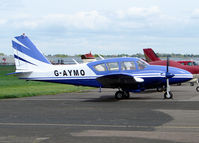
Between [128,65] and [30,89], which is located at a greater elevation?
[128,65]

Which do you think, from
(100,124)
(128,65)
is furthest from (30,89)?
(100,124)

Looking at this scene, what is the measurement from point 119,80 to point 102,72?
1.17 metres

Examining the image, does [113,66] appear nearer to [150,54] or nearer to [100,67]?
[100,67]

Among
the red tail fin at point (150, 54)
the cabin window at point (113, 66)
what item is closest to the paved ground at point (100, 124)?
the cabin window at point (113, 66)

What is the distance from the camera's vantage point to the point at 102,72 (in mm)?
19453

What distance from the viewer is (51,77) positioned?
65.1ft

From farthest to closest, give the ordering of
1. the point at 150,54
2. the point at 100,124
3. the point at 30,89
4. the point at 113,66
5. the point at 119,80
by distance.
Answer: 1. the point at 150,54
2. the point at 30,89
3. the point at 113,66
4. the point at 119,80
5. the point at 100,124

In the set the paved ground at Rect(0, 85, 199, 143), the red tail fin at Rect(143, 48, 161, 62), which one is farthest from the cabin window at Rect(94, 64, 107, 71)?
the red tail fin at Rect(143, 48, 161, 62)

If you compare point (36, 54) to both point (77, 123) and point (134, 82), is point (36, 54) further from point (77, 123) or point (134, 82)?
point (77, 123)

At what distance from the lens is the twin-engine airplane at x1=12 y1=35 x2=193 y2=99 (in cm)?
1892

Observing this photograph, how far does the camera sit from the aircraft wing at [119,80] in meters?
18.2

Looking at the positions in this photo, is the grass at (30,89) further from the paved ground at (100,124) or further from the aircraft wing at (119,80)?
the paved ground at (100,124)

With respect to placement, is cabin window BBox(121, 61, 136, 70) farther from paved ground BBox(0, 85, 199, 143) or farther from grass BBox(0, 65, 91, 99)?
grass BBox(0, 65, 91, 99)

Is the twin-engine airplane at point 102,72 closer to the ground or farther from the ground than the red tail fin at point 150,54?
closer to the ground
